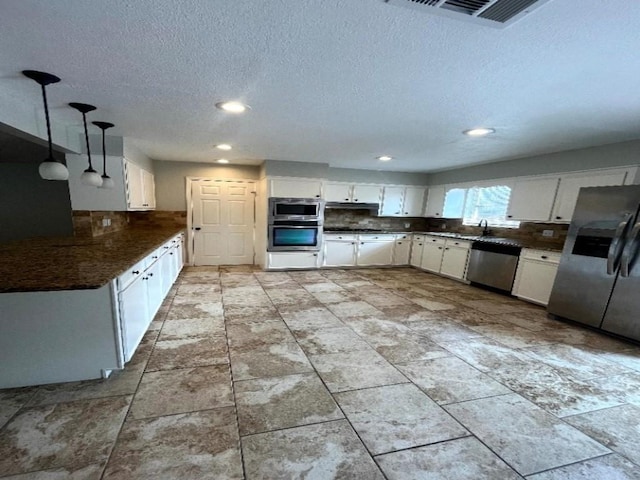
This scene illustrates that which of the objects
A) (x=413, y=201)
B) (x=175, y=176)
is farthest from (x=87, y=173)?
(x=413, y=201)

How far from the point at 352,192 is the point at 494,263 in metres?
2.98

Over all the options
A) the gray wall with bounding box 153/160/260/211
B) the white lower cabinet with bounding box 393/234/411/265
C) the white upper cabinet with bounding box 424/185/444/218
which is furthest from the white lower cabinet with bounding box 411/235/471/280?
the gray wall with bounding box 153/160/260/211

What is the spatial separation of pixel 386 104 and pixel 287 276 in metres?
3.66

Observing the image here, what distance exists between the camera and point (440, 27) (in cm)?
126

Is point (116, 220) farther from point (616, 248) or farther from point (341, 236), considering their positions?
point (616, 248)

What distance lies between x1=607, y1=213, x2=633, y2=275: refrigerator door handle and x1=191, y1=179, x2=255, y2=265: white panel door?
5510 millimetres

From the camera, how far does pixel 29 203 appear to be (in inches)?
180

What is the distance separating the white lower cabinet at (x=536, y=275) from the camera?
3.80 meters

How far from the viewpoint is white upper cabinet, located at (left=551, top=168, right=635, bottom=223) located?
3322 mm

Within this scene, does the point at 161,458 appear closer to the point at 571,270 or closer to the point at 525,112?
the point at 525,112

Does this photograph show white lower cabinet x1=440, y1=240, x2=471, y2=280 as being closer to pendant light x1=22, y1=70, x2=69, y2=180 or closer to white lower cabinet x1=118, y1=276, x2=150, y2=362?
white lower cabinet x1=118, y1=276, x2=150, y2=362

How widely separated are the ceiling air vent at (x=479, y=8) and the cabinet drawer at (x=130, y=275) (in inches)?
94.2

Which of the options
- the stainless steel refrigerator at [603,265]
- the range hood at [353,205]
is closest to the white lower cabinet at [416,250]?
the range hood at [353,205]

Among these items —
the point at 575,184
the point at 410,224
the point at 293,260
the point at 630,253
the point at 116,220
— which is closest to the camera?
the point at 630,253
